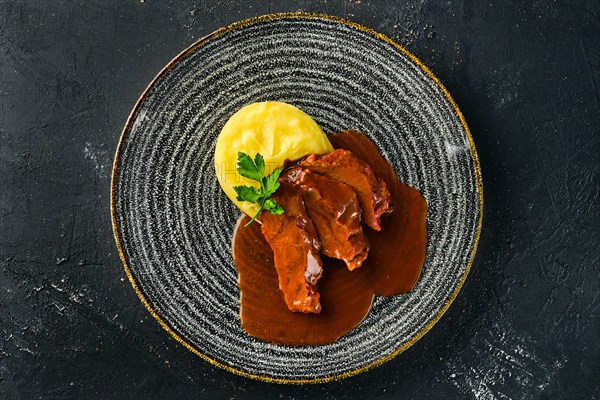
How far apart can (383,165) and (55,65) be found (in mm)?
1940

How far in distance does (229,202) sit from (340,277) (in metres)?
0.72

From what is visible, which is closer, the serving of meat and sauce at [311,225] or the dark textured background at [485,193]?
the serving of meat and sauce at [311,225]

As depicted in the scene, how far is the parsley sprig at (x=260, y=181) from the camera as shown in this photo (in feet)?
9.20

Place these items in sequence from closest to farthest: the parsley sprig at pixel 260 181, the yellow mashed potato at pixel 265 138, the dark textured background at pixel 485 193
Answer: the parsley sprig at pixel 260 181, the yellow mashed potato at pixel 265 138, the dark textured background at pixel 485 193

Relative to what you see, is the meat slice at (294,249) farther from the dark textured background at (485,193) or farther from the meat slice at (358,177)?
the dark textured background at (485,193)

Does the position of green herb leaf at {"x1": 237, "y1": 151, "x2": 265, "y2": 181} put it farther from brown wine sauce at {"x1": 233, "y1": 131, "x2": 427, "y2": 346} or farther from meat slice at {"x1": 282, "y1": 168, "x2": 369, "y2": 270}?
brown wine sauce at {"x1": 233, "y1": 131, "x2": 427, "y2": 346}

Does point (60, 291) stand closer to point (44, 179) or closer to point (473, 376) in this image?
point (44, 179)

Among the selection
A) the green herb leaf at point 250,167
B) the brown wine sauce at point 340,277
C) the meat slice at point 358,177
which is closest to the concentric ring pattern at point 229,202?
the brown wine sauce at point 340,277

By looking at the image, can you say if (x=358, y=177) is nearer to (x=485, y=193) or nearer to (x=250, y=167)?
(x=250, y=167)

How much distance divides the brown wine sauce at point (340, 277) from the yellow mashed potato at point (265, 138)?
0.33 metres

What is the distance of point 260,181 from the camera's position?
2.82 metres

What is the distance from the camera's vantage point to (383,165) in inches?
123

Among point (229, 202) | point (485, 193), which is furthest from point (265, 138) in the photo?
point (485, 193)

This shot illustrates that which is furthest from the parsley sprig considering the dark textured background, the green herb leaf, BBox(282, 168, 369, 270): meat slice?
the dark textured background
